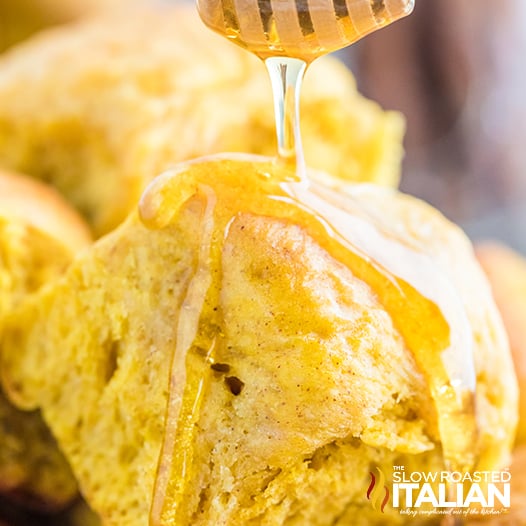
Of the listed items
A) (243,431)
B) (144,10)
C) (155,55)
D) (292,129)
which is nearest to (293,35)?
(292,129)

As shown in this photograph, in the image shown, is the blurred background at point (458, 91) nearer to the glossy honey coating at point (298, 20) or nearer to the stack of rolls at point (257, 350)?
the stack of rolls at point (257, 350)

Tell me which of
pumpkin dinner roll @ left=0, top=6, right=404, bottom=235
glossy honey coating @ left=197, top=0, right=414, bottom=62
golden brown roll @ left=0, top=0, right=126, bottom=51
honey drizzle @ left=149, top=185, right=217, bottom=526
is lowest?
honey drizzle @ left=149, top=185, right=217, bottom=526

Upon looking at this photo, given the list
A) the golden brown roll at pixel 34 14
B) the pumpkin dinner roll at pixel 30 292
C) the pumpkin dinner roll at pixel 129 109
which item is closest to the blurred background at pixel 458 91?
the golden brown roll at pixel 34 14

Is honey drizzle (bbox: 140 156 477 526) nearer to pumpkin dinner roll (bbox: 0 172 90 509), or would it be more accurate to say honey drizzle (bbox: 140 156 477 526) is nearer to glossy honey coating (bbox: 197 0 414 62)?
glossy honey coating (bbox: 197 0 414 62)

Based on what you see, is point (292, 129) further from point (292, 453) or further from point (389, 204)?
point (292, 453)

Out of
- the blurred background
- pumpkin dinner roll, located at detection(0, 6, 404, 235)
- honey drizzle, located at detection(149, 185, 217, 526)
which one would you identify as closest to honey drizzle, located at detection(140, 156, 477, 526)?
honey drizzle, located at detection(149, 185, 217, 526)

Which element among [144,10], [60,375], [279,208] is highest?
[144,10]

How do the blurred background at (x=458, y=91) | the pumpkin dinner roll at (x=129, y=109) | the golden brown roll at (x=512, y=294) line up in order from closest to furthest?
the golden brown roll at (x=512, y=294) → the pumpkin dinner roll at (x=129, y=109) → the blurred background at (x=458, y=91)
